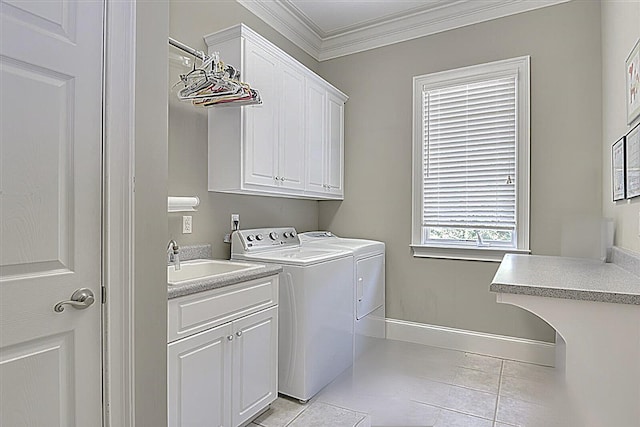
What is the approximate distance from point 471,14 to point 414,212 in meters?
1.72

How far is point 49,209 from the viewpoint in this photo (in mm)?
1153

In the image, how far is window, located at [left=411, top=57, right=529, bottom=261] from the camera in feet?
9.82

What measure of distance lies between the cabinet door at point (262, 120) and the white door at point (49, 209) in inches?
49.4

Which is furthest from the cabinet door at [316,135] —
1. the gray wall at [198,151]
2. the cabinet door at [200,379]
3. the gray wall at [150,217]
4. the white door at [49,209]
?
the white door at [49,209]

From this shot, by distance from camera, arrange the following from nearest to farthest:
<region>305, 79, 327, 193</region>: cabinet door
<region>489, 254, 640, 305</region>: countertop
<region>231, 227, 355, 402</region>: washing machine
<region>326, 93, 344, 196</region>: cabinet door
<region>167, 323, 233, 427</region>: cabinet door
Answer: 1. <region>489, 254, 640, 305</region>: countertop
2. <region>167, 323, 233, 427</region>: cabinet door
3. <region>231, 227, 355, 402</region>: washing machine
4. <region>305, 79, 327, 193</region>: cabinet door
5. <region>326, 93, 344, 196</region>: cabinet door

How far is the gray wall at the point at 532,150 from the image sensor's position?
2793 mm

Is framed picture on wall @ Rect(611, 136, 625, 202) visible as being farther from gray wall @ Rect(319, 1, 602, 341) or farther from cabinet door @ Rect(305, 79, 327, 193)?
cabinet door @ Rect(305, 79, 327, 193)

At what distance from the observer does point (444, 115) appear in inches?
130

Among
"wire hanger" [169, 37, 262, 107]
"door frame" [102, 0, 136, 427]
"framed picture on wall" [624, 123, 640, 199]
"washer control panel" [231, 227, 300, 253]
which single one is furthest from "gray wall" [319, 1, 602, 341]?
"door frame" [102, 0, 136, 427]

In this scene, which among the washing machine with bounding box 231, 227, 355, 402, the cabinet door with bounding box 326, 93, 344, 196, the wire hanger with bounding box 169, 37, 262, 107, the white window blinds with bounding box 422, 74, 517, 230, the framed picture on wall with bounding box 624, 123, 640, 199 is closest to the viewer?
the framed picture on wall with bounding box 624, 123, 640, 199

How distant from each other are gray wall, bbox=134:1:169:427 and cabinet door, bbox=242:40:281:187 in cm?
102

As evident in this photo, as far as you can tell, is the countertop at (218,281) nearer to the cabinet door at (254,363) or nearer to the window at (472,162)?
the cabinet door at (254,363)

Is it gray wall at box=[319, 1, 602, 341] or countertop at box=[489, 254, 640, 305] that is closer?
countertop at box=[489, 254, 640, 305]

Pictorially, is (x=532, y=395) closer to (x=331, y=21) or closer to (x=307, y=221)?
(x=307, y=221)
